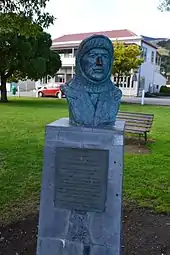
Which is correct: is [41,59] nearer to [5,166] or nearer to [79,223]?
[5,166]

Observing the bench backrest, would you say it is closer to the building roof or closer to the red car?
the red car

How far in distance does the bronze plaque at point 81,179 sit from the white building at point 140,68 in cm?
3542

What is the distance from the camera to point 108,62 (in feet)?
11.6

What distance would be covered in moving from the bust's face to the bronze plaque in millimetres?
754

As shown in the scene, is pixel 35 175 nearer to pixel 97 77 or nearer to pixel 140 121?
pixel 97 77

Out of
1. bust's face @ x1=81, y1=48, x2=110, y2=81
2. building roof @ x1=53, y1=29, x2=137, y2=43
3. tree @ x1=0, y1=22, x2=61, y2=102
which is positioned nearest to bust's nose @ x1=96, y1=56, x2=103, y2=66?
bust's face @ x1=81, y1=48, x2=110, y2=81

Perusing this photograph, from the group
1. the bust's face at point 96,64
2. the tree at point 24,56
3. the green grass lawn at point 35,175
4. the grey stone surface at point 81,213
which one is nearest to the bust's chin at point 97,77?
the bust's face at point 96,64

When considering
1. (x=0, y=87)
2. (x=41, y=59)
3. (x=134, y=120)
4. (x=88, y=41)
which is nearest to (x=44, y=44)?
(x=41, y=59)

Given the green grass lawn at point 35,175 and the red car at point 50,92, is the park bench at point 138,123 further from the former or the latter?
the red car at point 50,92

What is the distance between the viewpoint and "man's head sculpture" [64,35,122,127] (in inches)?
137

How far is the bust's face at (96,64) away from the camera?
11.4ft

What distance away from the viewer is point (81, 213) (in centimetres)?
346

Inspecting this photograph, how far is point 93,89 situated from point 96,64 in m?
0.25

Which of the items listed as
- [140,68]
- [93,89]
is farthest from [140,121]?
[140,68]
